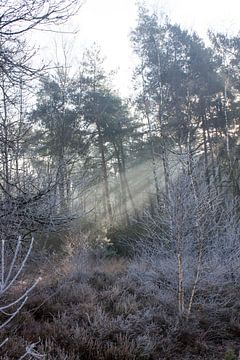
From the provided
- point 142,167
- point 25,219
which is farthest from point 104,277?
point 142,167

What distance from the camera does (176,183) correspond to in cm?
810

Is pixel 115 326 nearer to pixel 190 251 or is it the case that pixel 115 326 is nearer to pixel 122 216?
pixel 190 251

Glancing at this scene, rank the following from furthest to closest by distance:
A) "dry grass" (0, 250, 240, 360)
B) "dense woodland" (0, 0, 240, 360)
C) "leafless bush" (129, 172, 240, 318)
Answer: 1. "leafless bush" (129, 172, 240, 318)
2. "dry grass" (0, 250, 240, 360)
3. "dense woodland" (0, 0, 240, 360)

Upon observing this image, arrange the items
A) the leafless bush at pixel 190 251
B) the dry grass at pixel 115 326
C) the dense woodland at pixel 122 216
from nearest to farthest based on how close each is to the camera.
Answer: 1. the dense woodland at pixel 122 216
2. the dry grass at pixel 115 326
3. the leafless bush at pixel 190 251

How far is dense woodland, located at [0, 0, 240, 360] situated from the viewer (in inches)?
206

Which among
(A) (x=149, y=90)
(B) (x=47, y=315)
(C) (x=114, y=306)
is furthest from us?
(A) (x=149, y=90)

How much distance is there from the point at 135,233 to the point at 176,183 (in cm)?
915

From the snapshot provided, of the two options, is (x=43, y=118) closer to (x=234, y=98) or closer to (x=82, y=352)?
(x=234, y=98)

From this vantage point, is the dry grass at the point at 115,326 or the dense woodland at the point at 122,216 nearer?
the dense woodland at the point at 122,216

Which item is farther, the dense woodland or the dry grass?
the dry grass

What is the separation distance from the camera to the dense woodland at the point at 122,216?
5242mm

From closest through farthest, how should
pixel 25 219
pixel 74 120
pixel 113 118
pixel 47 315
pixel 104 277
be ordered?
pixel 25 219
pixel 47 315
pixel 104 277
pixel 74 120
pixel 113 118

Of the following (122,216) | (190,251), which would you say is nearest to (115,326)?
(190,251)

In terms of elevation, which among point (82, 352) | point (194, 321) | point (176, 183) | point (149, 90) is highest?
point (149, 90)
